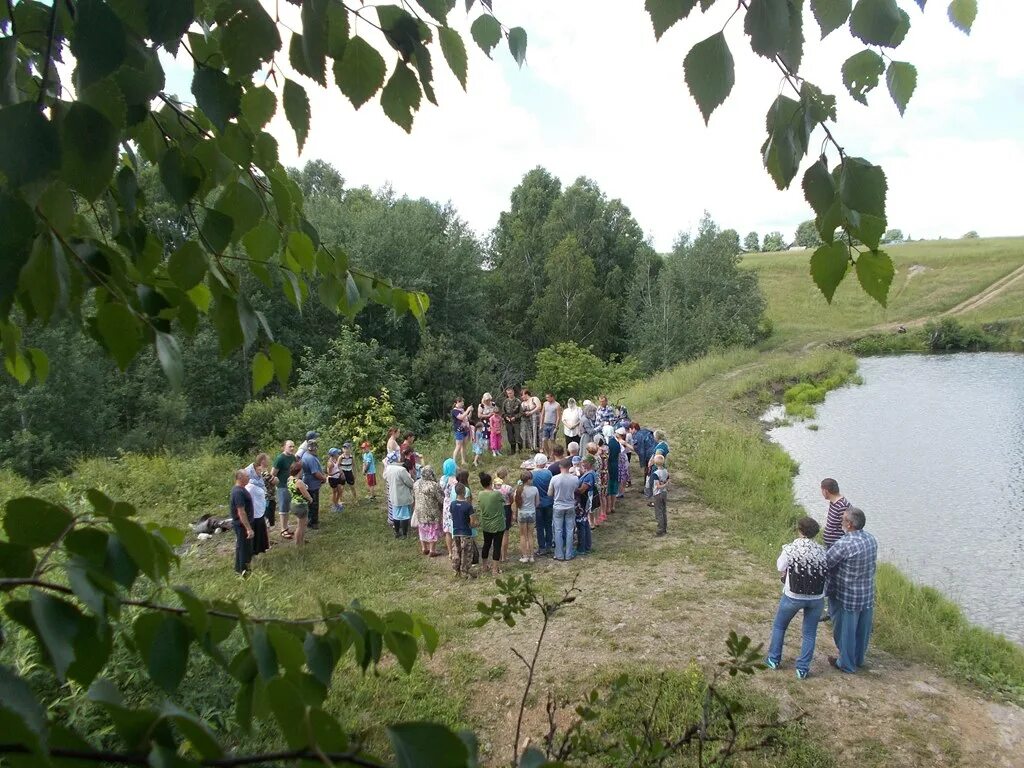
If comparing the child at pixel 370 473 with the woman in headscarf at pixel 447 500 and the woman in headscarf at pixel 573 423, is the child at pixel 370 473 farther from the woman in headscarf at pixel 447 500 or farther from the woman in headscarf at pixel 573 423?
the woman in headscarf at pixel 573 423

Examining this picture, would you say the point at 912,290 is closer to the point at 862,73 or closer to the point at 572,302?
the point at 572,302

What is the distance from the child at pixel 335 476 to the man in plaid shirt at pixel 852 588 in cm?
787

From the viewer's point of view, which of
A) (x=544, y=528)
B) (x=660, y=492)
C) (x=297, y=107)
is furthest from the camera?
(x=660, y=492)

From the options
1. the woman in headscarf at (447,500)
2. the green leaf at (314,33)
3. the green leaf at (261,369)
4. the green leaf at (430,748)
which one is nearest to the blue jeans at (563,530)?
the woman in headscarf at (447,500)

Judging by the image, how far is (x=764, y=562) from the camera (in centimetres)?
945

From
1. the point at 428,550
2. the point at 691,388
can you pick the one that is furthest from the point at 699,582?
the point at 691,388

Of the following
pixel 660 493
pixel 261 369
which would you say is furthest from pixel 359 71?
pixel 660 493

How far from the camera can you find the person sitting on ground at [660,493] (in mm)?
10000

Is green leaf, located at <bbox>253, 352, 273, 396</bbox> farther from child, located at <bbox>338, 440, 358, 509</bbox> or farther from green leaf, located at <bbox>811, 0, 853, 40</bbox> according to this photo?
child, located at <bbox>338, 440, 358, 509</bbox>

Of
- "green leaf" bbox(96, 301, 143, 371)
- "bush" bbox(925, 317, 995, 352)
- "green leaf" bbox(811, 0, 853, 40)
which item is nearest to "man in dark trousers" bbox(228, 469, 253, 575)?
"green leaf" bbox(96, 301, 143, 371)

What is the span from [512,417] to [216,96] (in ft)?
43.2

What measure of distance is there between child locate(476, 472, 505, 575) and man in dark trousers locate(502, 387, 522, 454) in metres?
5.41

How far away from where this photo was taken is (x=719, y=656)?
6734 mm

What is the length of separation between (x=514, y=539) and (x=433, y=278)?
19.6 m
